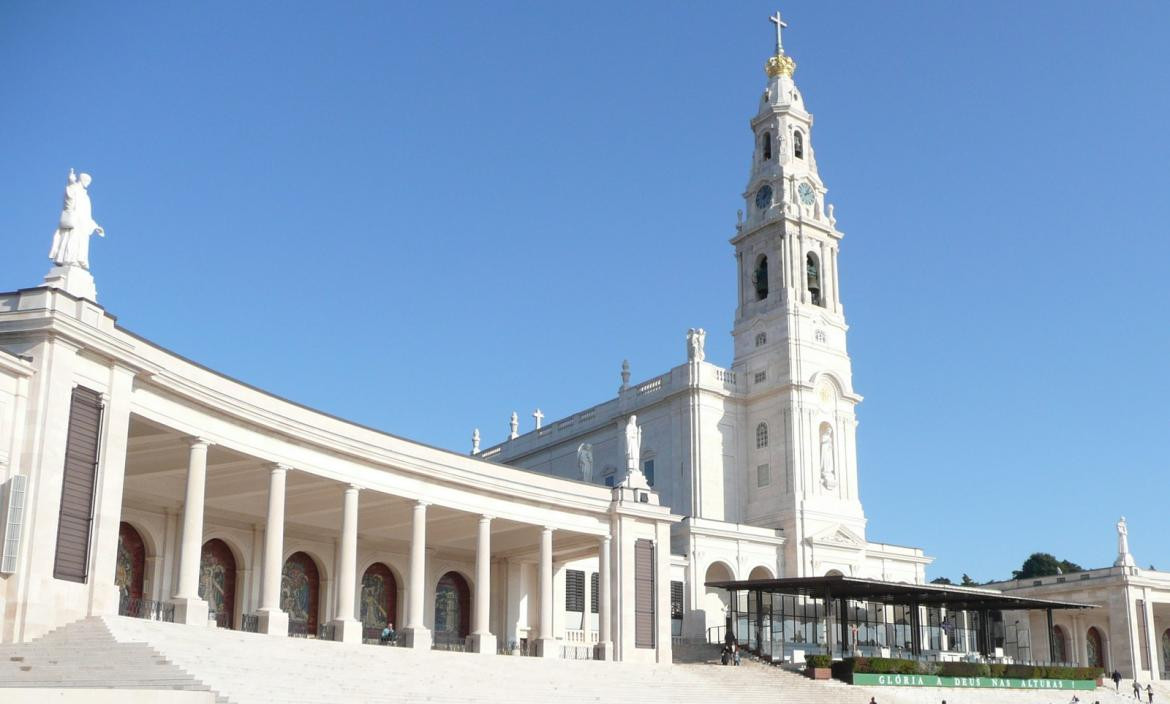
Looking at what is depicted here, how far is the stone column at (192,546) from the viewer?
34.7 meters

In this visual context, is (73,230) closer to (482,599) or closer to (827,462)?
(482,599)

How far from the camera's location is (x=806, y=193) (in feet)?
270

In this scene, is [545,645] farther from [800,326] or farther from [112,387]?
[800,326]

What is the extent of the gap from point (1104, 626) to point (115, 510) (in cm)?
7727

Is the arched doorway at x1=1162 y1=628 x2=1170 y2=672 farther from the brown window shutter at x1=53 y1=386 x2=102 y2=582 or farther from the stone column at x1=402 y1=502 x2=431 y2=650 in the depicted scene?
the brown window shutter at x1=53 y1=386 x2=102 y2=582

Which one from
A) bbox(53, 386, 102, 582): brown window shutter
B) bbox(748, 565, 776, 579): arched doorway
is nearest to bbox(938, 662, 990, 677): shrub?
bbox(748, 565, 776, 579): arched doorway

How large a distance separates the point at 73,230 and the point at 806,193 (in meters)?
57.1

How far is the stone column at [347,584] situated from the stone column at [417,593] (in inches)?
93.0

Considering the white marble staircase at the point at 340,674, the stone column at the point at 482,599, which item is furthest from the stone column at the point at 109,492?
the stone column at the point at 482,599

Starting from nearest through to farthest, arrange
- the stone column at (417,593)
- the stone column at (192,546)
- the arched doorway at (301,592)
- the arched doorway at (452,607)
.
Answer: the stone column at (192,546), the stone column at (417,593), the arched doorway at (301,592), the arched doorway at (452,607)

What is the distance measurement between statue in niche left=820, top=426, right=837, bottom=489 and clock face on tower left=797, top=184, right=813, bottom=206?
15290 mm

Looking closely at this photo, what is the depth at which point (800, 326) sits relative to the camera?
7694cm

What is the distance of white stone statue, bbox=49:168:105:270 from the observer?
107 feet

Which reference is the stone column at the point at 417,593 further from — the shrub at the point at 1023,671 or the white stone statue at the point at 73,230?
the shrub at the point at 1023,671
